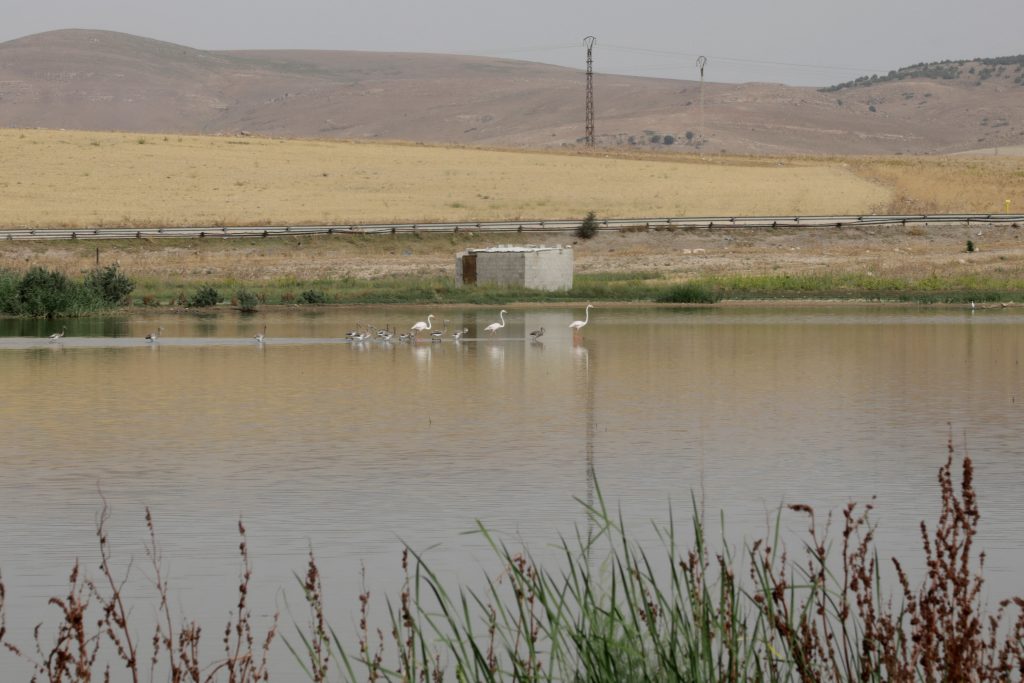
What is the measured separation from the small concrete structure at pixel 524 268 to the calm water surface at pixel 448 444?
20794 mm

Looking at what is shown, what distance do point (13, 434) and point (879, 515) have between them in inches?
449

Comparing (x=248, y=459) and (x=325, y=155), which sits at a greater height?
(x=325, y=155)

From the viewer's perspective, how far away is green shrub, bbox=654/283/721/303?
2217 inches

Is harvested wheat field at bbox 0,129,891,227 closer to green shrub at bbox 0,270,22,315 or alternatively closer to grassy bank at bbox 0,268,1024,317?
grassy bank at bbox 0,268,1024,317

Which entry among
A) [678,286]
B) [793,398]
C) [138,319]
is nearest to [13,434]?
[793,398]

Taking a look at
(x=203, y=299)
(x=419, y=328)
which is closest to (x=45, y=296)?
(x=203, y=299)

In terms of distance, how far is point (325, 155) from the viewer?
108 m

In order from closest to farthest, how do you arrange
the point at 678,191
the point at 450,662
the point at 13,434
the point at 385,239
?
the point at 450,662, the point at 13,434, the point at 385,239, the point at 678,191

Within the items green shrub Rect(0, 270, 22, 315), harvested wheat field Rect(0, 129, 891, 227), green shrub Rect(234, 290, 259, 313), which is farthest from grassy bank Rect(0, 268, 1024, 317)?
harvested wheat field Rect(0, 129, 891, 227)

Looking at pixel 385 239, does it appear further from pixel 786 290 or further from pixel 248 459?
pixel 248 459

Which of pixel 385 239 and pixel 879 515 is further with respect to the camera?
pixel 385 239

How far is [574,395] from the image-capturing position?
2595 centimetres

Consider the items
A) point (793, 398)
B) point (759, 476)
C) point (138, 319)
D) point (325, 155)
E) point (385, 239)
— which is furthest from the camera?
point (325, 155)

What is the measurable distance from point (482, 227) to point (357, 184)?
80.3ft
